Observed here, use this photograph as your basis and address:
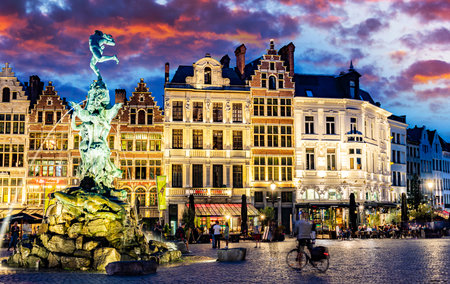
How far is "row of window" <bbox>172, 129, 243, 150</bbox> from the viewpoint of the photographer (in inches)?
1848

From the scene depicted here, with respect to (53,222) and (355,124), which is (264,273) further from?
(355,124)

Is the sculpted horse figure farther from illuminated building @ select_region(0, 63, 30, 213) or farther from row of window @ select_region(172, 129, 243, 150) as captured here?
illuminated building @ select_region(0, 63, 30, 213)

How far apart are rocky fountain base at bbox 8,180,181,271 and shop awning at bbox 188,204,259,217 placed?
22973mm

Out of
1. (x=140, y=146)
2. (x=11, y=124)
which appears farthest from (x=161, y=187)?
(x=11, y=124)

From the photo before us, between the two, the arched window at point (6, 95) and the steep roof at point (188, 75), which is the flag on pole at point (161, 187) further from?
the arched window at point (6, 95)

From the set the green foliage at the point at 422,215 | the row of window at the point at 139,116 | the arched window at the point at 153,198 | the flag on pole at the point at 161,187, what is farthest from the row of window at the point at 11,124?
the green foliage at the point at 422,215

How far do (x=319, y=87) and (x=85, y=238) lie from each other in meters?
36.5

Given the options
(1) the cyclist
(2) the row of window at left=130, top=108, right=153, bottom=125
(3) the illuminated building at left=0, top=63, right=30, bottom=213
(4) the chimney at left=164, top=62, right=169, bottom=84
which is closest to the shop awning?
(2) the row of window at left=130, top=108, right=153, bottom=125

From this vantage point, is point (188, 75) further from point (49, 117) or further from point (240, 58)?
point (49, 117)

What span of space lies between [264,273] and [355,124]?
36.8 metres

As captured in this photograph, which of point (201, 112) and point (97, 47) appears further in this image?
point (201, 112)

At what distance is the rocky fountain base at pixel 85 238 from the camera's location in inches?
716

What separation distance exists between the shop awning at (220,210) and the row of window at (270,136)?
575 centimetres

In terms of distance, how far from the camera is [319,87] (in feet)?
170
